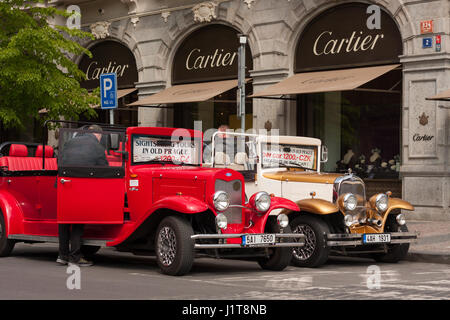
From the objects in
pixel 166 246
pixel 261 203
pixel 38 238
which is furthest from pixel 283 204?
pixel 38 238

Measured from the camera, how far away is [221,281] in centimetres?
905

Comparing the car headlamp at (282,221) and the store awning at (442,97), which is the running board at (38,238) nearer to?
the car headlamp at (282,221)

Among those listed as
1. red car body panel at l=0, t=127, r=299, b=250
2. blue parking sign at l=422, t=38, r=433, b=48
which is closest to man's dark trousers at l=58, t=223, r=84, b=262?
red car body panel at l=0, t=127, r=299, b=250

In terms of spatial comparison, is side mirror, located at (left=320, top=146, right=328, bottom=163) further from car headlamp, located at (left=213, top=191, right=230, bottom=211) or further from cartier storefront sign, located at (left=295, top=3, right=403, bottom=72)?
cartier storefront sign, located at (left=295, top=3, right=403, bottom=72)

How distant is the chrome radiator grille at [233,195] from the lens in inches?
391

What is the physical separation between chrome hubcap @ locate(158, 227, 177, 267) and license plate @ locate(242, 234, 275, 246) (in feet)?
2.78

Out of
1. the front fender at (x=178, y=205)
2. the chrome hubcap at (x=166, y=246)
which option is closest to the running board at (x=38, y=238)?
the front fender at (x=178, y=205)

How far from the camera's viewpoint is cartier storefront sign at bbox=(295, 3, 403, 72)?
1833 centimetres

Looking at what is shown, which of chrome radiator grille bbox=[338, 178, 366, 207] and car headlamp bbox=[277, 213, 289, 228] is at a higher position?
chrome radiator grille bbox=[338, 178, 366, 207]

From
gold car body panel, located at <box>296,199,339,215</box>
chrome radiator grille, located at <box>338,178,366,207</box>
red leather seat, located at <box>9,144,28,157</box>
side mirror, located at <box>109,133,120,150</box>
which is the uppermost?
side mirror, located at <box>109,133,120,150</box>

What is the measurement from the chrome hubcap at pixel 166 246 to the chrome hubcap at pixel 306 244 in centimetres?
227

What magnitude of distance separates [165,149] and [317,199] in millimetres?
2233

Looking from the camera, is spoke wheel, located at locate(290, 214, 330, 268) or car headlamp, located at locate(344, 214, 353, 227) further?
car headlamp, located at locate(344, 214, 353, 227)
